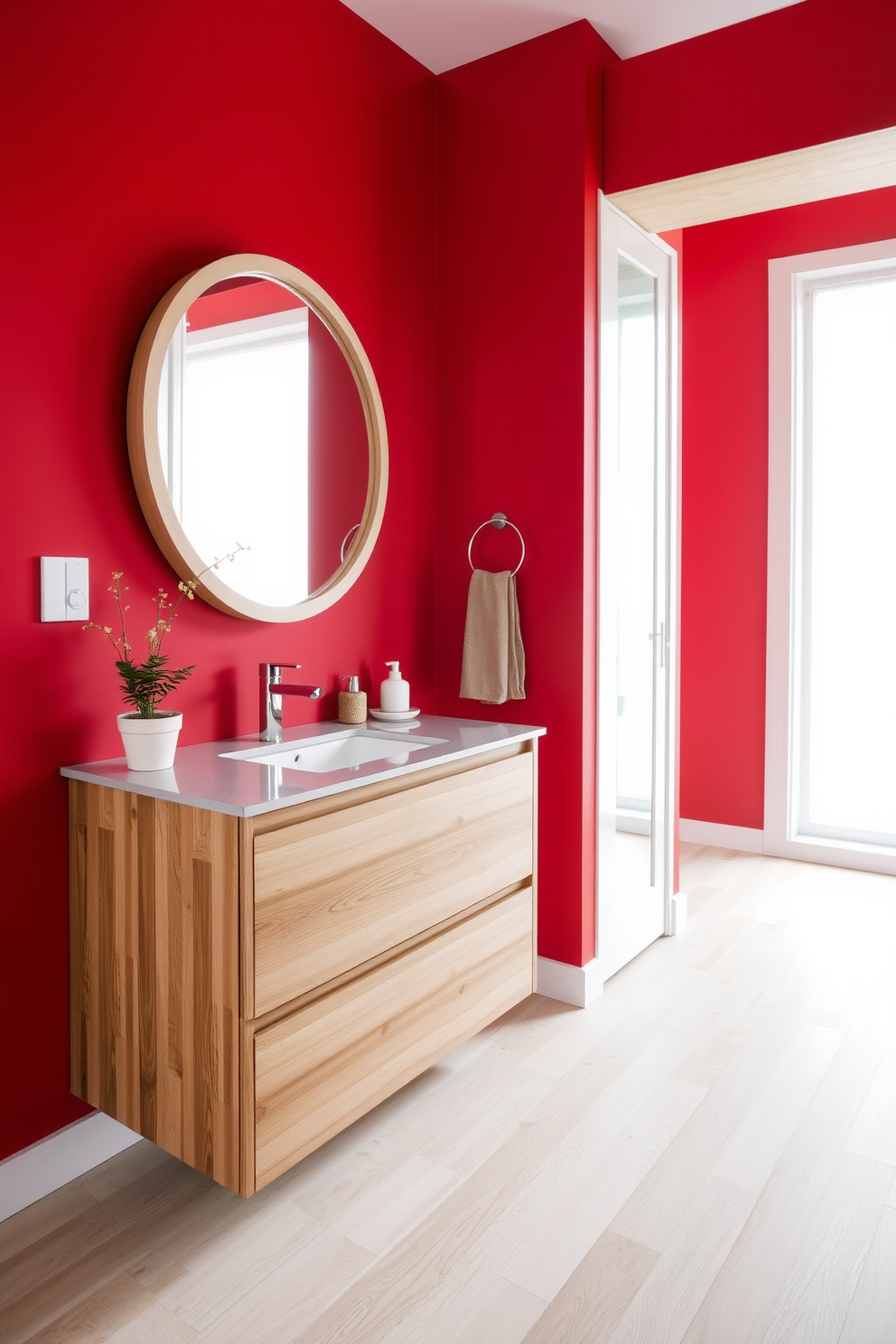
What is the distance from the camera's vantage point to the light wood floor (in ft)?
4.74

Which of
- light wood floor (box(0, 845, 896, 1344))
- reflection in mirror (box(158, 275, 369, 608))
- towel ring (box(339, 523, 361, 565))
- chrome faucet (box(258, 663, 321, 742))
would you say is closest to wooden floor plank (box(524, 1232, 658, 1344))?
light wood floor (box(0, 845, 896, 1344))

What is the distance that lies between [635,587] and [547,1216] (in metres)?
1.71

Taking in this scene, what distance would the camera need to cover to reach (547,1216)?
65.9 inches

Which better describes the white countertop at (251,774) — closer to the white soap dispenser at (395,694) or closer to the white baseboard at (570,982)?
the white soap dispenser at (395,694)

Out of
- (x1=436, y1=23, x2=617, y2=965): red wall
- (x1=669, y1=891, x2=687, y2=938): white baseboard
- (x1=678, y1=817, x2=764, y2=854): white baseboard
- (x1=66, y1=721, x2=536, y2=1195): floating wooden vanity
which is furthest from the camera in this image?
(x1=678, y1=817, x2=764, y2=854): white baseboard

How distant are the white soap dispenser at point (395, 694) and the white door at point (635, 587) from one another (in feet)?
1.84

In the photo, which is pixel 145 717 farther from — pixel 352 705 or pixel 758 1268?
pixel 758 1268

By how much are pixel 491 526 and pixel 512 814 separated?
0.90 m

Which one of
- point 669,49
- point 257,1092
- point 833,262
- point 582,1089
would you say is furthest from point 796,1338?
point 833,262

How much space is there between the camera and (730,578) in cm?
394

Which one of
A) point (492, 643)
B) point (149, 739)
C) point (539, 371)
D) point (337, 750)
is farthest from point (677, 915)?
point (149, 739)

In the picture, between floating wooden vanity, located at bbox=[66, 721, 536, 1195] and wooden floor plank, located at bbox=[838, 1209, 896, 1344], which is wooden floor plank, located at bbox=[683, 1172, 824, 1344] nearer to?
wooden floor plank, located at bbox=[838, 1209, 896, 1344]

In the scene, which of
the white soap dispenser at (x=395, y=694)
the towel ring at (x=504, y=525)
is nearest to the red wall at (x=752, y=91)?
the towel ring at (x=504, y=525)

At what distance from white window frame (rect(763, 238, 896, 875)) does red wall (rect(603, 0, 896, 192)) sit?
1.48 meters
